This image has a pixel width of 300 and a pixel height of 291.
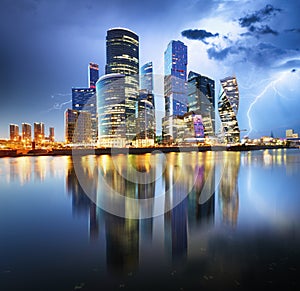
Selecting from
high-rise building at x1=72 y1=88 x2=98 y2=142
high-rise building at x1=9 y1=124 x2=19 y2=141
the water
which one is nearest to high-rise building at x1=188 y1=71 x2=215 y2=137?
high-rise building at x1=72 y1=88 x2=98 y2=142

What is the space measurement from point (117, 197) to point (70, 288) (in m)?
6.52

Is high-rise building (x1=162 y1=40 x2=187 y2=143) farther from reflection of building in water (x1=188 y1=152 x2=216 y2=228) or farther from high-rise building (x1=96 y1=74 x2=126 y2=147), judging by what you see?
reflection of building in water (x1=188 y1=152 x2=216 y2=228)

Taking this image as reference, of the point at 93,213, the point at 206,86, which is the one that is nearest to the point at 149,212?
the point at 93,213

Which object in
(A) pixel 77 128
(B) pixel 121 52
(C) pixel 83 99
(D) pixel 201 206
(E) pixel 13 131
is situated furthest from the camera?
(C) pixel 83 99

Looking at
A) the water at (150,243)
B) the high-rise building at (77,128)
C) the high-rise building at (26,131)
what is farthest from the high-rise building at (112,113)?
the water at (150,243)

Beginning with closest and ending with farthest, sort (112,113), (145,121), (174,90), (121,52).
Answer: (112,113) < (145,121) < (121,52) < (174,90)

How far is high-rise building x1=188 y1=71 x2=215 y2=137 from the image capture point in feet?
522

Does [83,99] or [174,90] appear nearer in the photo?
[174,90]

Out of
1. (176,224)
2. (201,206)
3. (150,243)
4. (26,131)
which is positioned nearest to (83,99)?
(26,131)

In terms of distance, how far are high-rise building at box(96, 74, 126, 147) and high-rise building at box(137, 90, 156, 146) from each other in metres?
10.9

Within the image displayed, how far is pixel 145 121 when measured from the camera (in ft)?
412

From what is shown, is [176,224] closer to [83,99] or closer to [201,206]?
[201,206]

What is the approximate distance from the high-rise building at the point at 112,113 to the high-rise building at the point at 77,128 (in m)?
28.1

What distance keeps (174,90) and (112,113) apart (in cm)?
8121
